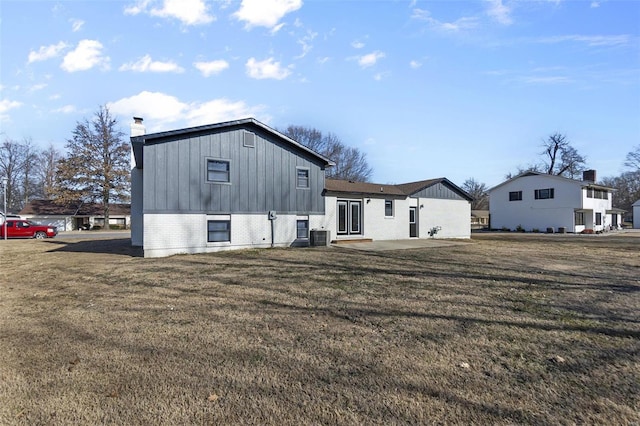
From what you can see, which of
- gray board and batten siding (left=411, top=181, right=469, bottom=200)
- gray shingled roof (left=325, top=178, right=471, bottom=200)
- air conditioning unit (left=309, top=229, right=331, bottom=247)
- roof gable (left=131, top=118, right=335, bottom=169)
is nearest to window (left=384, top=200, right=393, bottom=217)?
gray shingled roof (left=325, top=178, right=471, bottom=200)

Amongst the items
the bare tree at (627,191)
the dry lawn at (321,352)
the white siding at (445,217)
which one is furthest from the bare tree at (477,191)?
the dry lawn at (321,352)

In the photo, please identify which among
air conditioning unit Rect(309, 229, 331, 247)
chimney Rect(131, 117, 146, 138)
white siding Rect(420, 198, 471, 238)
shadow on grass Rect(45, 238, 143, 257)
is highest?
chimney Rect(131, 117, 146, 138)

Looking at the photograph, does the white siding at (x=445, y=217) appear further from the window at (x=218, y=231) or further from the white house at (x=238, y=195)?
the window at (x=218, y=231)

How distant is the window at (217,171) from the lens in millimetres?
15102

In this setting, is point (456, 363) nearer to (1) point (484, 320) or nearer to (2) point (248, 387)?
(1) point (484, 320)

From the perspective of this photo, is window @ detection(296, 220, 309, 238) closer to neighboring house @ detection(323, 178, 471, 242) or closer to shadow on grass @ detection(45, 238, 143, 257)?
neighboring house @ detection(323, 178, 471, 242)

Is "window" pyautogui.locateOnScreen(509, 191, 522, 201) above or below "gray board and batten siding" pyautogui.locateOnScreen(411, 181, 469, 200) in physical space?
above

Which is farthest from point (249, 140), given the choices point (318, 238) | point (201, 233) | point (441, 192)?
point (441, 192)

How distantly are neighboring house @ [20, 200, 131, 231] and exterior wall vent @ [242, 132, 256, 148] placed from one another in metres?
37.5

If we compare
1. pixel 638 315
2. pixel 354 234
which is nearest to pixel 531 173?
pixel 354 234

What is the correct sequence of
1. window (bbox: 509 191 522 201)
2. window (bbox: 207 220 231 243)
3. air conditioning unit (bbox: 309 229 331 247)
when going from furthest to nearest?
window (bbox: 509 191 522 201) → air conditioning unit (bbox: 309 229 331 247) → window (bbox: 207 220 231 243)

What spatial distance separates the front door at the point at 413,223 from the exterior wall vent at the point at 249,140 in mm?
11183

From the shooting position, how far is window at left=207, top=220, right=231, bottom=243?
15.1 meters

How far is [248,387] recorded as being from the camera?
325 cm
